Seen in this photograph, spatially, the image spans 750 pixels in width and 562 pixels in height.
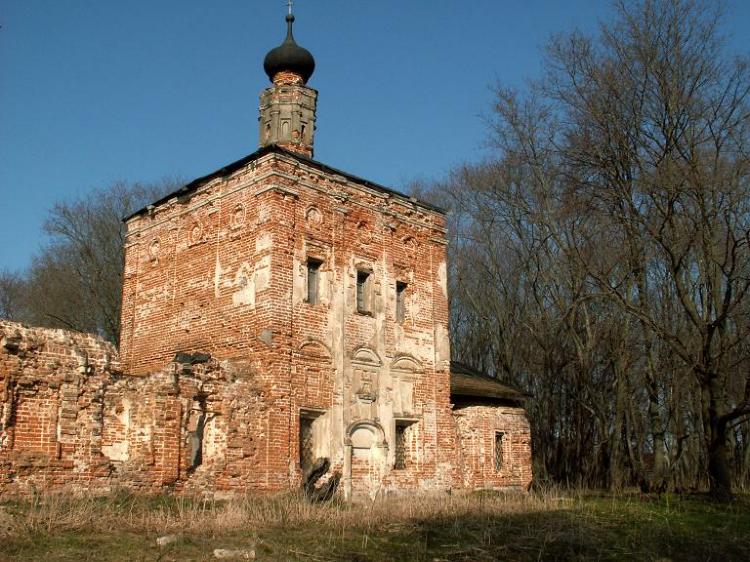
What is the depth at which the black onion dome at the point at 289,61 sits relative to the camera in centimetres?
1844

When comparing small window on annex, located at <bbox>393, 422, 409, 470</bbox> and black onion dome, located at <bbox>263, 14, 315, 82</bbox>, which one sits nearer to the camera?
small window on annex, located at <bbox>393, 422, 409, 470</bbox>

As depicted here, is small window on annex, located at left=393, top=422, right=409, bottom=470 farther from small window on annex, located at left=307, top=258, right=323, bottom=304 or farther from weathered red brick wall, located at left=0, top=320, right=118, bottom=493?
weathered red brick wall, located at left=0, top=320, right=118, bottom=493

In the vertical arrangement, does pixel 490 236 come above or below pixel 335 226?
above

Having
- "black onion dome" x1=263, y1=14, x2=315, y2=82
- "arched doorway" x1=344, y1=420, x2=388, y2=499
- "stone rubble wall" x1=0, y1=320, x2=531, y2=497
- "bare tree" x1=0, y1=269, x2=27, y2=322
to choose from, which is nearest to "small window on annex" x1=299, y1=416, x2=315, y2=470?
"stone rubble wall" x1=0, y1=320, x2=531, y2=497

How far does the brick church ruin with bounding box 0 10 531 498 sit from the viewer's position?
11.4 metres

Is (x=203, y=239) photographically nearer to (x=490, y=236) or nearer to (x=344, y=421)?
(x=344, y=421)

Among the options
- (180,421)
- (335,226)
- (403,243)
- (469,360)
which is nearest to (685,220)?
(403,243)

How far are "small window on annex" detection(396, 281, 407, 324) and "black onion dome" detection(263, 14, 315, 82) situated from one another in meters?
5.72

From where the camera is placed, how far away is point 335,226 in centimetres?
1570

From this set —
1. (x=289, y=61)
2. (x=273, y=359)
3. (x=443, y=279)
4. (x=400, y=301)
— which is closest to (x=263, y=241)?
(x=273, y=359)

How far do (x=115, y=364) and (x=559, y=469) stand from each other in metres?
19.6

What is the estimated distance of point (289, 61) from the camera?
1842 cm

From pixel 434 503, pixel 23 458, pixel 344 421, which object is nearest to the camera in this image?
pixel 23 458

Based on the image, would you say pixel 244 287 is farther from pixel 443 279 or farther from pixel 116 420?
pixel 443 279
